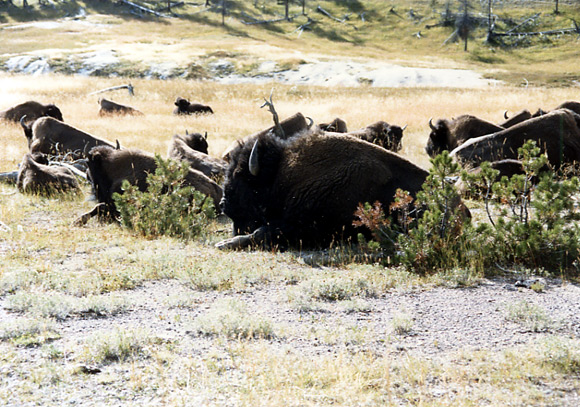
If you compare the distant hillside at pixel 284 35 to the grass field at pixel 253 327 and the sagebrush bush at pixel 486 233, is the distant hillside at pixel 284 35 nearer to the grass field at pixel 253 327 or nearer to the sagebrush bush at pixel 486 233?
the sagebrush bush at pixel 486 233

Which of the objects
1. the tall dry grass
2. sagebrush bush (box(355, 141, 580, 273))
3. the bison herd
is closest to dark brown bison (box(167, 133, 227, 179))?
the bison herd

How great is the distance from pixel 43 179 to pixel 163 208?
4736mm

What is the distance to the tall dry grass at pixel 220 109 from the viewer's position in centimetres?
2162

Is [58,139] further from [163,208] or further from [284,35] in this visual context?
[284,35]

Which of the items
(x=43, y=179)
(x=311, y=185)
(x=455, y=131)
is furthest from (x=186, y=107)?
(x=311, y=185)

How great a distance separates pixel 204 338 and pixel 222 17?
114 meters

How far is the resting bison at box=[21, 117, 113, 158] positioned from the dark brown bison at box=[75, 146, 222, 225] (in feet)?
15.8

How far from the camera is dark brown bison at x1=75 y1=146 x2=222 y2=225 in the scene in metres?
11.7

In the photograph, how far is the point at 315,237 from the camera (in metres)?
9.40

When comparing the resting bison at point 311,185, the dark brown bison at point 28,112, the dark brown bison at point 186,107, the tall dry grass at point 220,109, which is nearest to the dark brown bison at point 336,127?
the tall dry grass at point 220,109

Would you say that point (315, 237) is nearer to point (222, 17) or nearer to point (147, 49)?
point (147, 49)

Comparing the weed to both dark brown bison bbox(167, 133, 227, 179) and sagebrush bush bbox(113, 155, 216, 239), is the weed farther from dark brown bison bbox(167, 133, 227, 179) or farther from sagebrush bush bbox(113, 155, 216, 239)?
dark brown bison bbox(167, 133, 227, 179)

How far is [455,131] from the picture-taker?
17578mm

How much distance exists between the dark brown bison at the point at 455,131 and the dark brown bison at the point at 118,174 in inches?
→ 297
